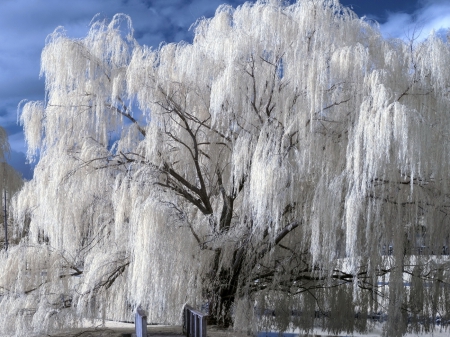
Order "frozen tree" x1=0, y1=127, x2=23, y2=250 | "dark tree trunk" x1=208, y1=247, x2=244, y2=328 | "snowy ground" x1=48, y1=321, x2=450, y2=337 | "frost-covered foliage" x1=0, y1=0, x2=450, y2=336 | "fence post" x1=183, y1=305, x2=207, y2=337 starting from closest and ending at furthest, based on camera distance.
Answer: "fence post" x1=183, y1=305, x2=207, y2=337 → "frost-covered foliage" x1=0, y1=0, x2=450, y2=336 → "snowy ground" x1=48, y1=321, x2=450, y2=337 → "dark tree trunk" x1=208, y1=247, x2=244, y2=328 → "frozen tree" x1=0, y1=127, x2=23, y2=250

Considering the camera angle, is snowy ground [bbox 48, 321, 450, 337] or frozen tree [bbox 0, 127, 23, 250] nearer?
snowy ground [bbox 48, 321, 450, 337]

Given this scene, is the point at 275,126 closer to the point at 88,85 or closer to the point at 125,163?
the point at 125,163

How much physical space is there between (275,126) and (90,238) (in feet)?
8.69

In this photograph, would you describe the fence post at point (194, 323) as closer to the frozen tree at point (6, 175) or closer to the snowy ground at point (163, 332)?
the snowy ground at point (163, 332)

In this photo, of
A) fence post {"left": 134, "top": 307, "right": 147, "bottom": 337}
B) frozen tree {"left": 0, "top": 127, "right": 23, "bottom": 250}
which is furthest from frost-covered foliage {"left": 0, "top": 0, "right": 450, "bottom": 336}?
frozen tree {"left": 0, "top": 127, "right": 23, "bottom": 250}

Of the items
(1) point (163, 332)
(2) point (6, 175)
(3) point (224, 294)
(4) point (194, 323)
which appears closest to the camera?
(4) point (194, 323)

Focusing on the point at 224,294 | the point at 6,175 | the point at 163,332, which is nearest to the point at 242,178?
the point at 224,294

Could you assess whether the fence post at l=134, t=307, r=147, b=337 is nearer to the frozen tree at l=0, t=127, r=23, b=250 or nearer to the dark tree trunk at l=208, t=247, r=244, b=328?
the dark tree trunk at l=208, t=247, r=244, b=328

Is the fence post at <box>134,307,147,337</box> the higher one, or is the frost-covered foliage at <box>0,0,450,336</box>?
the frost-covered foliage at <box>0,0,450,336</box>

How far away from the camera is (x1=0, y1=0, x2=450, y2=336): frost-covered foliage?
206 inches

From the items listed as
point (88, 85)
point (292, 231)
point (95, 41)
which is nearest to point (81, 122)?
point (88, 85)

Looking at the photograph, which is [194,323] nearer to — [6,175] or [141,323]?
[141,323]

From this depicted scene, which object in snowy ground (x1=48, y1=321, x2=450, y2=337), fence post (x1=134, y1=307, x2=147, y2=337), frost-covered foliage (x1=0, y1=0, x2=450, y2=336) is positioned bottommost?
snowy ground (x1=48, y1=321, x2=450, y2=337)

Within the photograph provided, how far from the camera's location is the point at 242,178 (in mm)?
6258
